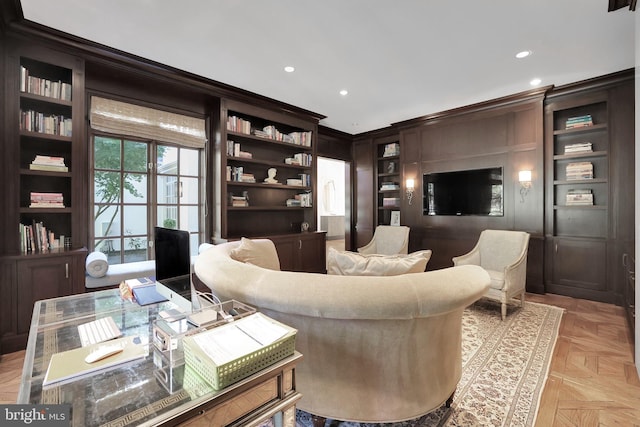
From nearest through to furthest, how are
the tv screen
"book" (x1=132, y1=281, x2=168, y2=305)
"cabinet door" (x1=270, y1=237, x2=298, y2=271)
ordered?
the tv screen
"book" (x1=132, y1=281, x2=168, y2=305)
"cabinet door" (x1=270, y1=237, x2=298, y2=271)

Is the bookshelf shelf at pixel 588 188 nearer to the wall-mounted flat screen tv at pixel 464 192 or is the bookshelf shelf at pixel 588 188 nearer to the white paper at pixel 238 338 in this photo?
the wall-mounted flat screen tv at pixel 464 192

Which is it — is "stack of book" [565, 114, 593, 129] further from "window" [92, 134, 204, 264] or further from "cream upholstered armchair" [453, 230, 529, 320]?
"window" [92, 134, 204, 264]

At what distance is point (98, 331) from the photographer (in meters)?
1.13

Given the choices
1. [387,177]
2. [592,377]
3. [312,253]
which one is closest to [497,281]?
[592,377]

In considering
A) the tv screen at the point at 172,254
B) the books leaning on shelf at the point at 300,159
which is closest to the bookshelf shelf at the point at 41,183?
the tv screen at the point at 172,254

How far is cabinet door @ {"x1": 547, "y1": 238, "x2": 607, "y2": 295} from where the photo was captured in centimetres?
359

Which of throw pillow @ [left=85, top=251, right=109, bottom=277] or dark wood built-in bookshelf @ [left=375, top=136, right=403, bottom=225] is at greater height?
dark wood built-in bookshelf @ [left=375, top=136, right=403, bottom=225]

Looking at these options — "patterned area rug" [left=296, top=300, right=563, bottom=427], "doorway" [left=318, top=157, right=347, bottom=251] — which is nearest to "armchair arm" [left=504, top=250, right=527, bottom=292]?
"patterned area rug" [left=296, top=300, right=563, bottom=427]

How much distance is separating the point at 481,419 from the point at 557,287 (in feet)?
10.7

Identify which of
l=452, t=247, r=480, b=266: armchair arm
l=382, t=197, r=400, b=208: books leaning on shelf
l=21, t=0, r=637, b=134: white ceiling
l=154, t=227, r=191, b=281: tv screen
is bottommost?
l=452, t=247, r=480, b=266: armchair arm

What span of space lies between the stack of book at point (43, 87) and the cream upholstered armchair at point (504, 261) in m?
4.65

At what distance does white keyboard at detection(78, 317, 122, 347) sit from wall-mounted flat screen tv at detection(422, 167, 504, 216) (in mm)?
4644

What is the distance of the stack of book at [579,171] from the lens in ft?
11.9

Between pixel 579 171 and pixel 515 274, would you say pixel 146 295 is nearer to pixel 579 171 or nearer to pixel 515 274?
pixel 515 274
